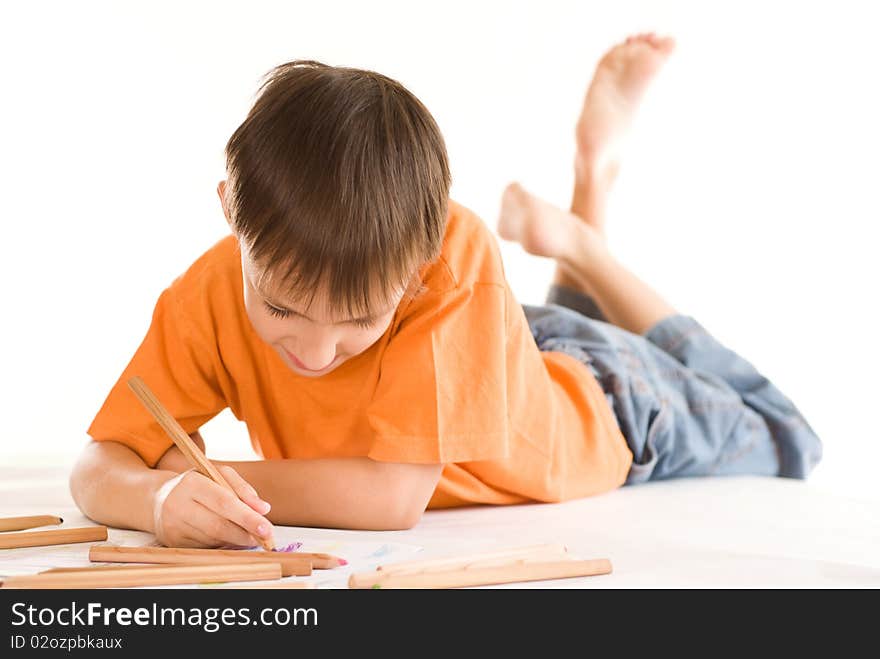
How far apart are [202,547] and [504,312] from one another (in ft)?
1.11

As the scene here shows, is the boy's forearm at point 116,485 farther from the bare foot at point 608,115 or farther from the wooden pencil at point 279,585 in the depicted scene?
the bare foot at point 608,115

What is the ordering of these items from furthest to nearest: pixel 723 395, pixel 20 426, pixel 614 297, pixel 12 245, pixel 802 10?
pixel 802 10
pixel 12 245
pixel 20 426
pixel 614 297
pixel 723 395

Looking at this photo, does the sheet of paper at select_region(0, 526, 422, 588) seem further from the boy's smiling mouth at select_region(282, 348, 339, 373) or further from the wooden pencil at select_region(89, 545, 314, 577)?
the boy's smiling mouth at select_region(282, 348, 339, 373)

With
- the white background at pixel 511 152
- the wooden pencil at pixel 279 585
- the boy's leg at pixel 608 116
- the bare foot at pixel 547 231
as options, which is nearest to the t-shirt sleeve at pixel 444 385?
the wooden pencil at pixel 279 585

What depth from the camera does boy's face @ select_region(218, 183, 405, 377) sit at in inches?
33.2

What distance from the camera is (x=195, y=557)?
79cm

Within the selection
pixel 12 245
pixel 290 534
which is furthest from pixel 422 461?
pixel 12 245

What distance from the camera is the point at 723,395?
1.44m

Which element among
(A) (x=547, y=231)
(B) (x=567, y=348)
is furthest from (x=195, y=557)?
(A) (x=547, y=231)

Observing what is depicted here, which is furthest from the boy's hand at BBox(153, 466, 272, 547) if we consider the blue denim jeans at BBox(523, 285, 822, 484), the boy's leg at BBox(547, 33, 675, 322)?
the boy's leg at BBox(547, 33, 675, 322)

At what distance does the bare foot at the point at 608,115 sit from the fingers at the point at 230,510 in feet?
3.39

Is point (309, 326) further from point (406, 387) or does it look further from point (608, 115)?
point (608, 115)

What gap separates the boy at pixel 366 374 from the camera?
2.72 ft

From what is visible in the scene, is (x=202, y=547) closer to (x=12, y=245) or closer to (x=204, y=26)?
(x=12, y=245)
